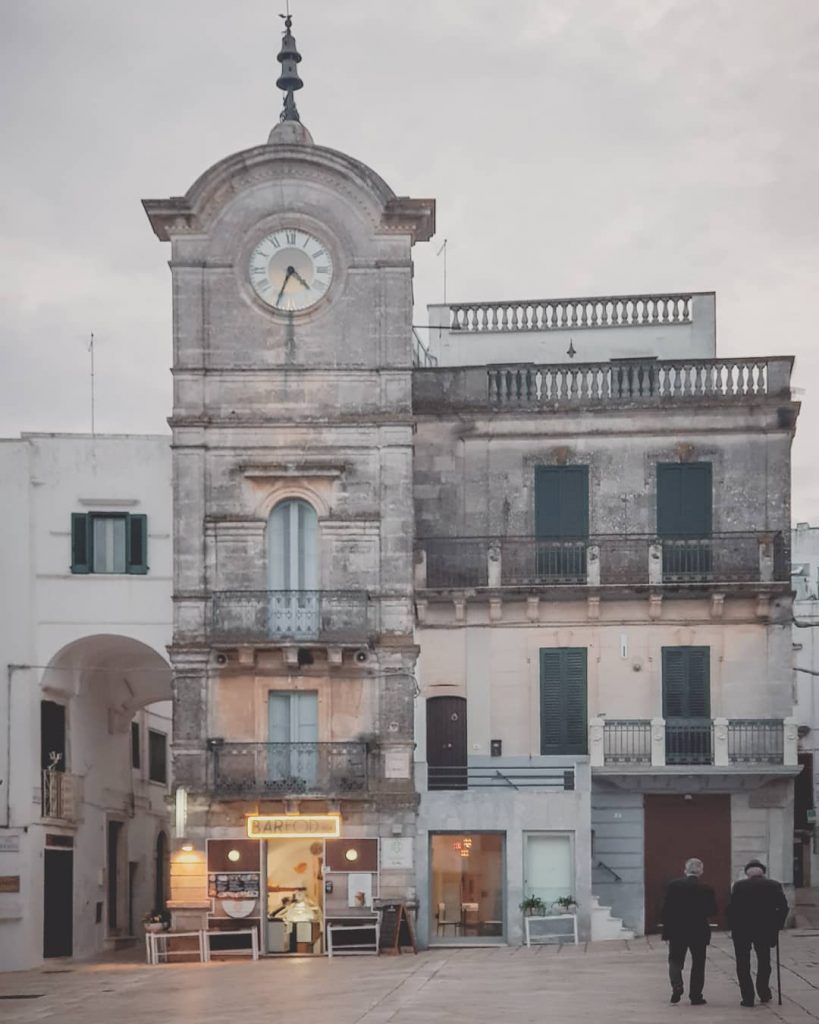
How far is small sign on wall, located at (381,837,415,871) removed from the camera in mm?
43594

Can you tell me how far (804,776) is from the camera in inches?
2675

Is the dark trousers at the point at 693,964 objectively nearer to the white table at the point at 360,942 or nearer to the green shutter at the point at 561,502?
the white table at the point at 360,942

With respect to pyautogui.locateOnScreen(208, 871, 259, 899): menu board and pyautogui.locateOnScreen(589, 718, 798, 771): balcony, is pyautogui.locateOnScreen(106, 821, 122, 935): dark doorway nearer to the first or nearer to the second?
pyautogui.locateOnScreen(208, 871, 259, 899): menu board

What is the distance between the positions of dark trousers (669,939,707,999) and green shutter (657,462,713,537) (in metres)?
19.7

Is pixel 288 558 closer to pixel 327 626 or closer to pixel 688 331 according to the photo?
pixel 327 626

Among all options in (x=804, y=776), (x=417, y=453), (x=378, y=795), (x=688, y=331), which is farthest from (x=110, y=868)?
(x=804, y=776)

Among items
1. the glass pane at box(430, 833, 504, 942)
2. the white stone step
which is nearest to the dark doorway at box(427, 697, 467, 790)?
the glass pane at box(430, 833, 504, 942)

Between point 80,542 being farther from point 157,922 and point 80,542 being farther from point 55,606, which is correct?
point 157,922

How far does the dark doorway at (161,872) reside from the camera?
56219 mm

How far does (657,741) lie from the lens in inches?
1773

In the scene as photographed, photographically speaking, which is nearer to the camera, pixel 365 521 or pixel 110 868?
pixel 365 521

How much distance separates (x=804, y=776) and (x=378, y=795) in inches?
1104

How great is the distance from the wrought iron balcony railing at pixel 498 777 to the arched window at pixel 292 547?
525 centimetres

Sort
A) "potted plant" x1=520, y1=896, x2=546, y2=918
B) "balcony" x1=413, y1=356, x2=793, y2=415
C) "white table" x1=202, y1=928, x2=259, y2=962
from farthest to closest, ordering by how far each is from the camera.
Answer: "balcony" x1=413, y1=356, x2=793, y2=415 → "potted plant" x1=520, y1=896, x2=546, y2=918 → "white table" x1=202, y1=928, x2=259, y2=962
